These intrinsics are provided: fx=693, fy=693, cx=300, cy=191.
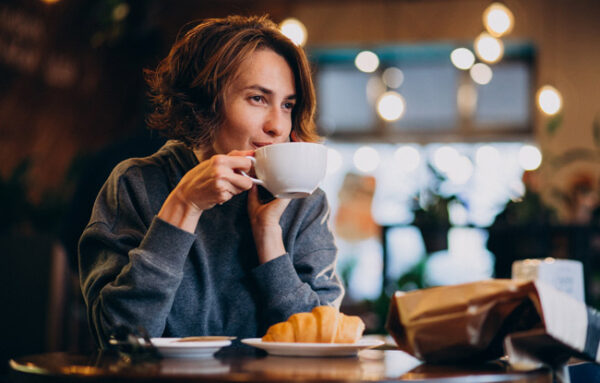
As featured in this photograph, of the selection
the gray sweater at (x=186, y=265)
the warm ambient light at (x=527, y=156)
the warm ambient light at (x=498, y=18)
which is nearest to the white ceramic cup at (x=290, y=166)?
the gray sweater at (x=186, y=265)

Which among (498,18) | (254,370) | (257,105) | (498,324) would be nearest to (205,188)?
(257,105)

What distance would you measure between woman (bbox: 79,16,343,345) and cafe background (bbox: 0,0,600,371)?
18.7 inches

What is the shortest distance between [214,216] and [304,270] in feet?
0.69

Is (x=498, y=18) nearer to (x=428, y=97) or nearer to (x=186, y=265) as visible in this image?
(x=428, y=97)

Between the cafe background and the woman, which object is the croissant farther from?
the cafe background

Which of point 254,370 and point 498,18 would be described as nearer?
point 254,370

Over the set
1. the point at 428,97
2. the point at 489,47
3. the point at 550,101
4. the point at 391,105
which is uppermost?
the point at 428,97

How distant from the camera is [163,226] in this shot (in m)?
1.14

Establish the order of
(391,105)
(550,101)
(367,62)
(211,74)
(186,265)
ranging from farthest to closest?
(367,62) < (391,105) < (550,101) < (211,74) < (186,265)

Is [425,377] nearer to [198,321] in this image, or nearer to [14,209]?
[198,321]

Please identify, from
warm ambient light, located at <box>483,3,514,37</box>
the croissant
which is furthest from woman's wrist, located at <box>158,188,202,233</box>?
warm ambient light, located at <box>483,3,514,37</box>

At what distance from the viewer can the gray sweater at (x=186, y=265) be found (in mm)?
1138

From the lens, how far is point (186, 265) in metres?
1.32

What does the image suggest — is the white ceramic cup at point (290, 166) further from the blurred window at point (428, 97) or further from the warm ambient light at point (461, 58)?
the blurred window at point (428, 97)
